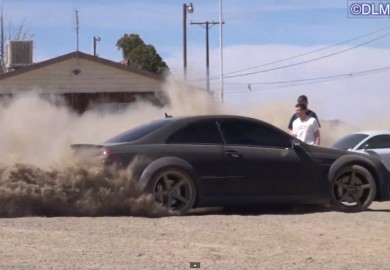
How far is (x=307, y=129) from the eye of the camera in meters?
13.1

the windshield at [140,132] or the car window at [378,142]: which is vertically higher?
the windshield at [140,132]

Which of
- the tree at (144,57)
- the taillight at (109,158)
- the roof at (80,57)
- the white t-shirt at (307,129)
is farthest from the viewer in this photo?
the tree at (144,57)

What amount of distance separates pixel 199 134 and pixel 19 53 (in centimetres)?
2461

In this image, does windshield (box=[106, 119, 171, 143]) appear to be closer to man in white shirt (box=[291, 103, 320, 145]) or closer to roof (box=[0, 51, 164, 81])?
man in white shirt (box=[291, 103, 320, 145])

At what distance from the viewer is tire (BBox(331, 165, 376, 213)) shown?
443 inches

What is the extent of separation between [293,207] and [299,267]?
406 cm

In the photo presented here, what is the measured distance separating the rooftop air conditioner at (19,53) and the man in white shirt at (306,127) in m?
22.6

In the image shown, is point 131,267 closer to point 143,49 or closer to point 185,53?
point 185,53

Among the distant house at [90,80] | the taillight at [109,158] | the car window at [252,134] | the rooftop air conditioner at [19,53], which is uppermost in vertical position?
the rooftop air conditioner at [19,53]

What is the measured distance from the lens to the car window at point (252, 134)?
11164 millimetres

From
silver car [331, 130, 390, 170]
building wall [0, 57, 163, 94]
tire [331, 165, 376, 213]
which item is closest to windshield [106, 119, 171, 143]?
tire [331, 165, 376, 213]

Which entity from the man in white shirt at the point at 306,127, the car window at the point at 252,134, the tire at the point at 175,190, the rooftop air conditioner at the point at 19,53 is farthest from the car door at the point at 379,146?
the rooftop air conditioner at the point at 19,53

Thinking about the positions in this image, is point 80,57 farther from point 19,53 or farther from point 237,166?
point 237,166

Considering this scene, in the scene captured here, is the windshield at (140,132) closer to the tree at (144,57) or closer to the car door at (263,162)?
the car door at (263,162)
